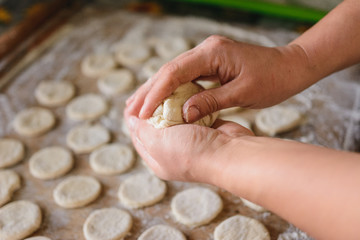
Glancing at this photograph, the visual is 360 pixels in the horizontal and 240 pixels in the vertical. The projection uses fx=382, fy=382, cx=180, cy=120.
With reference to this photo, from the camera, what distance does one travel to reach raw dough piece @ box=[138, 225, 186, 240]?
1.34 meters

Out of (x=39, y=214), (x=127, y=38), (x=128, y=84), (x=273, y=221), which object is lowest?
(x=273, y=221)

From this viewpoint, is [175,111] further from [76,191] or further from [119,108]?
[119,108]

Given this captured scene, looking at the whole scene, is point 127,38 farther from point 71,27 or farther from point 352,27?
point 352,27

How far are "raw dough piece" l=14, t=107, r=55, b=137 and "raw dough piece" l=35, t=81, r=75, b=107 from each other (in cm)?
7

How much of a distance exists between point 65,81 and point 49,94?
15cm

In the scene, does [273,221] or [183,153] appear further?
[273,221]

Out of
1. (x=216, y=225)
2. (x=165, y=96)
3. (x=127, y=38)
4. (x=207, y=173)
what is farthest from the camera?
(x=127, y=38)

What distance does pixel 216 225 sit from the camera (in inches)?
55.1

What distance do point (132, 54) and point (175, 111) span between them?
1108 millimetres

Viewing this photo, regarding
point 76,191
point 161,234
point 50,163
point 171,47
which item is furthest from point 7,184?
point 171,47

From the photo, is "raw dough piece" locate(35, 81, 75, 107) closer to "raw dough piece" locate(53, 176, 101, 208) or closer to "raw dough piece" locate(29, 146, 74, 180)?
"raw dough piece" locate(29, 146, 74, 180)

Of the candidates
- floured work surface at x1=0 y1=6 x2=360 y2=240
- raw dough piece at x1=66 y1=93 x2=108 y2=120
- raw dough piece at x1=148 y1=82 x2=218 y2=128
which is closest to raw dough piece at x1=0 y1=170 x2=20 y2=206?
floured work surface at x1=0 y1=6 x2=360 y2=240

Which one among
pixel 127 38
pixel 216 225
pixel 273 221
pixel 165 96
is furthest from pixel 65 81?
pixel 273 221

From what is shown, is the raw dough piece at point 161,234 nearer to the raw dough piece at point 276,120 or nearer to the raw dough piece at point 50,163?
the raw dough piece at point 50,163
